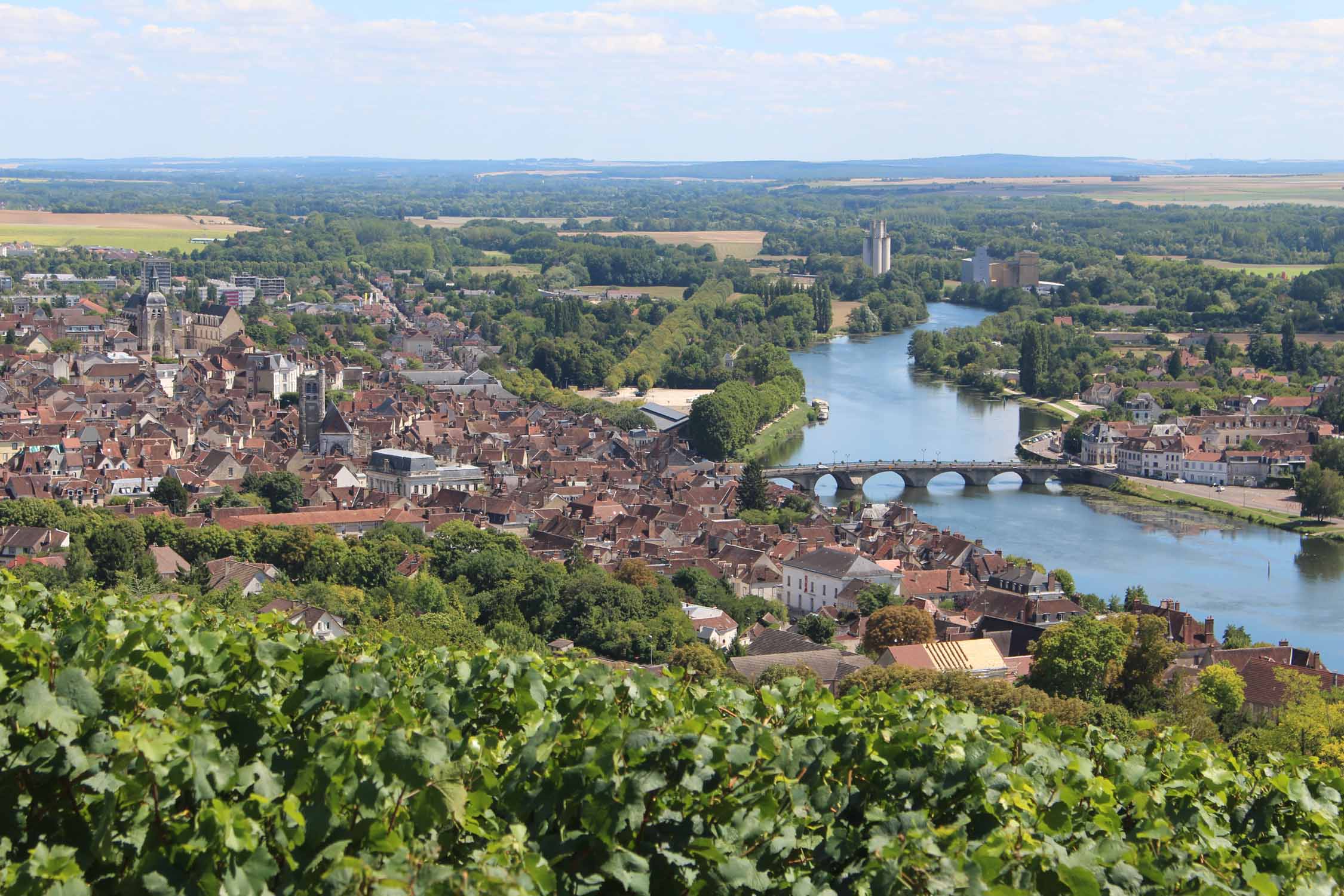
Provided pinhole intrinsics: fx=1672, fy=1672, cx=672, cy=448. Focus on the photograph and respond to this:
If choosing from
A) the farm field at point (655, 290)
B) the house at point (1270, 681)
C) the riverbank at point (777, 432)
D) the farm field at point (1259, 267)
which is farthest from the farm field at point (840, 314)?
the house at point (1270, 681)

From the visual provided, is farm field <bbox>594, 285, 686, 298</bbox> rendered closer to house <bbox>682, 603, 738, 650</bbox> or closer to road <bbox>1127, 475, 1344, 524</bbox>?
road <bbox>1127, 475, 1344, 524</bbox>

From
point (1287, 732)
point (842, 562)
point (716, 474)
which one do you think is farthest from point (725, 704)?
point (716, 474)

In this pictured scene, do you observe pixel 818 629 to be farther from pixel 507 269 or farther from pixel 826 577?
pixel 507 269

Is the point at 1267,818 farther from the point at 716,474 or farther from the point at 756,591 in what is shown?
the point at 716,474

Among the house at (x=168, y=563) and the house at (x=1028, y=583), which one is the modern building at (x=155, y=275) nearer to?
the house at (x=168, y=563)

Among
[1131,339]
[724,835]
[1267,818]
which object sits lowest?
[1131,339]

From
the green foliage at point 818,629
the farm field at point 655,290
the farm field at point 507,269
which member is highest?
the green foliage at point 818,629

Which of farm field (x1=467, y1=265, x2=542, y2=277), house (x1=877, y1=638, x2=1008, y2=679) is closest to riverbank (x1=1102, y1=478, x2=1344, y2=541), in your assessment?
house (x1=877, y1=638, x2=1008, y2=679)

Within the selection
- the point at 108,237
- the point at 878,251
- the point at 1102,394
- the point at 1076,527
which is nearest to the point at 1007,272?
the point at 878,251
